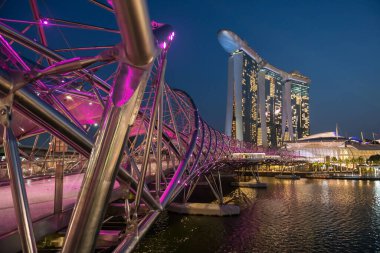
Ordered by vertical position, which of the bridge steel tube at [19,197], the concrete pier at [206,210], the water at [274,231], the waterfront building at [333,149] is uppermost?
the waterfront building at [333,149]

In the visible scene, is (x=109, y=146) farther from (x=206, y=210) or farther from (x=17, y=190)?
(x=206, y=210)

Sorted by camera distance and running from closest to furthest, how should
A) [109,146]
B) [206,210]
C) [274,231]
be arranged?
[109,146] → [274,231] → [206,210]

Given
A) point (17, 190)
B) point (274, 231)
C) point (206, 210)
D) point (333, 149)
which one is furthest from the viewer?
point (333, 149)

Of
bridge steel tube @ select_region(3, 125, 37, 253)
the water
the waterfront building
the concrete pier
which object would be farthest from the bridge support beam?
the waterfront building

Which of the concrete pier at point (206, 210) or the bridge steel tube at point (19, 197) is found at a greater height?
the bridge steel tube at point (19, 197)

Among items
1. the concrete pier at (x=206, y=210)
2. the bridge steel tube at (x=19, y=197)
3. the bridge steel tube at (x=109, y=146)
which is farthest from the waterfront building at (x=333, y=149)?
the bridge steel tube at (x=19, y=197)

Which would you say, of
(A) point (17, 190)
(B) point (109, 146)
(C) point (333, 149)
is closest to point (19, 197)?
(A) point (17, 190)

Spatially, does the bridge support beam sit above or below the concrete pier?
above

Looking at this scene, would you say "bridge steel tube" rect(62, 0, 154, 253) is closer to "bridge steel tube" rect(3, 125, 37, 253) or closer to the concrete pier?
"bridge steel tube" rect(3, 125, 37, 253)

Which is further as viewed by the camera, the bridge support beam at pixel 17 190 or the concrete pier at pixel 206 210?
the concrete pier at pixel 206 210

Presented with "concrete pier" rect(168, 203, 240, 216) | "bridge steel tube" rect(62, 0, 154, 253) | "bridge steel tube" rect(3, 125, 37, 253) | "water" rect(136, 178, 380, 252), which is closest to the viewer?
"bridge steel tube" rect(62, 0, 154, 253)

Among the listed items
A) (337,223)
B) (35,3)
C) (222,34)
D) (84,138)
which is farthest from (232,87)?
(84,138)

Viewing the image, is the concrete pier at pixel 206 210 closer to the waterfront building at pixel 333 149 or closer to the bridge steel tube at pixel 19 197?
the bridge steel tube at pixel 19 197

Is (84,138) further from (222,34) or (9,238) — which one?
(222,34)
